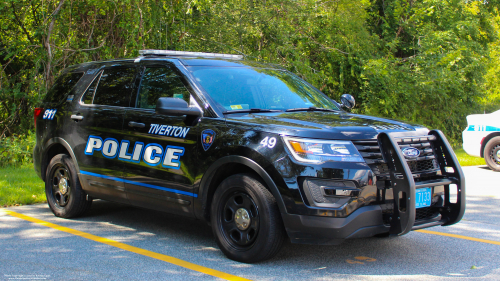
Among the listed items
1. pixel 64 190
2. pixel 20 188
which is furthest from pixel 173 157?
pixel 20 188

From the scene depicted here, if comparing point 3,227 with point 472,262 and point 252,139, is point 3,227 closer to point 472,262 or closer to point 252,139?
point 252,139

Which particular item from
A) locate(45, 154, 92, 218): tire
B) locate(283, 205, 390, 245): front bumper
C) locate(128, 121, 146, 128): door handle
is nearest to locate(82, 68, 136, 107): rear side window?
locate(128, 121, 146, 128): door handle

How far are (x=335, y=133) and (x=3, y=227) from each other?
3.99 meters

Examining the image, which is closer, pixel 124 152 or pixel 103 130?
pixel 124 152

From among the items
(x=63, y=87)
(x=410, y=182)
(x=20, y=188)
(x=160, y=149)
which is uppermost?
(x=63, y=87)

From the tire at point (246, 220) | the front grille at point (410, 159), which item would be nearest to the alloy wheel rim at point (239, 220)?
the tire at point (246, 220)

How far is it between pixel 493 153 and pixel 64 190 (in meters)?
9.30

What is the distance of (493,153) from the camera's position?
11.6m

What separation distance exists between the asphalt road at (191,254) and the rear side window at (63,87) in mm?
1490

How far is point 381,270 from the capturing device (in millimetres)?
4430

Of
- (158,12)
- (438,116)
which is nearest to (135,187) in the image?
(158,12)

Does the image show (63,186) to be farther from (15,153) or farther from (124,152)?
(15,153)

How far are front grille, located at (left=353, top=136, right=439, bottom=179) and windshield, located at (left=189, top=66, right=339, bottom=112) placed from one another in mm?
1210

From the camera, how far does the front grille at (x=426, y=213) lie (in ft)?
14.8
